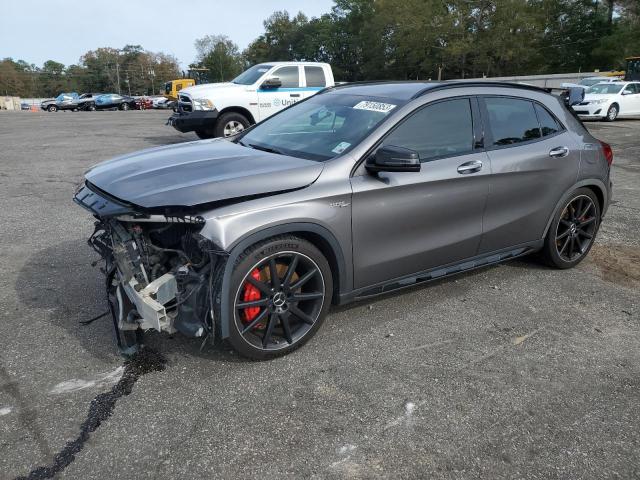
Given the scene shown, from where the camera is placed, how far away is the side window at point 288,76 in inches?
476

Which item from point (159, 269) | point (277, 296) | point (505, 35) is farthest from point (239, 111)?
point (505, 35)

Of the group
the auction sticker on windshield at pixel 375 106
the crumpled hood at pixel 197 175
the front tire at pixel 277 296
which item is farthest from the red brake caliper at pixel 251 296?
the auction sticker on windshield at pixel 375 106

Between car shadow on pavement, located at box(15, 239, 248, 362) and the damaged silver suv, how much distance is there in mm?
230

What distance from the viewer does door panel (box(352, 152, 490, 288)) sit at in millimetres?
3381

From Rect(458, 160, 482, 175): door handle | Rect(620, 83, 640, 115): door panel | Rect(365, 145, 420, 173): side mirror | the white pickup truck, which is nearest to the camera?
Rect(365, 145, 420, 173): side mirror

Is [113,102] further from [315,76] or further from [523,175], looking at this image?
[523,175]

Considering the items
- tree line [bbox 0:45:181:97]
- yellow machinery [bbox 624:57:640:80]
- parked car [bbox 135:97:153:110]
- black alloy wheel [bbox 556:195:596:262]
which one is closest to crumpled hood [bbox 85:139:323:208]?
black alloy wheel [bbox 556:195:596:262]

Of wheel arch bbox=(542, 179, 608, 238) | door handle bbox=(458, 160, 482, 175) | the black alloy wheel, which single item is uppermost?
door handle bbox=(458, 160, 482, 175)

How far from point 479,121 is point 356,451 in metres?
2.70

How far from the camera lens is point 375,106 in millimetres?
3762

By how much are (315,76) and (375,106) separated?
30.3 feet

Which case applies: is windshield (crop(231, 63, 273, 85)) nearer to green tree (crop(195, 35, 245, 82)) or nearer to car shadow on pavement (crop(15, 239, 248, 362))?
car shadow on pavement (crop(15, 239, 248, 362))

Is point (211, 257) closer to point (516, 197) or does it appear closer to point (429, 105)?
point (429, 105)

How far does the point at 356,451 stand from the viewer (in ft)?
8.09
